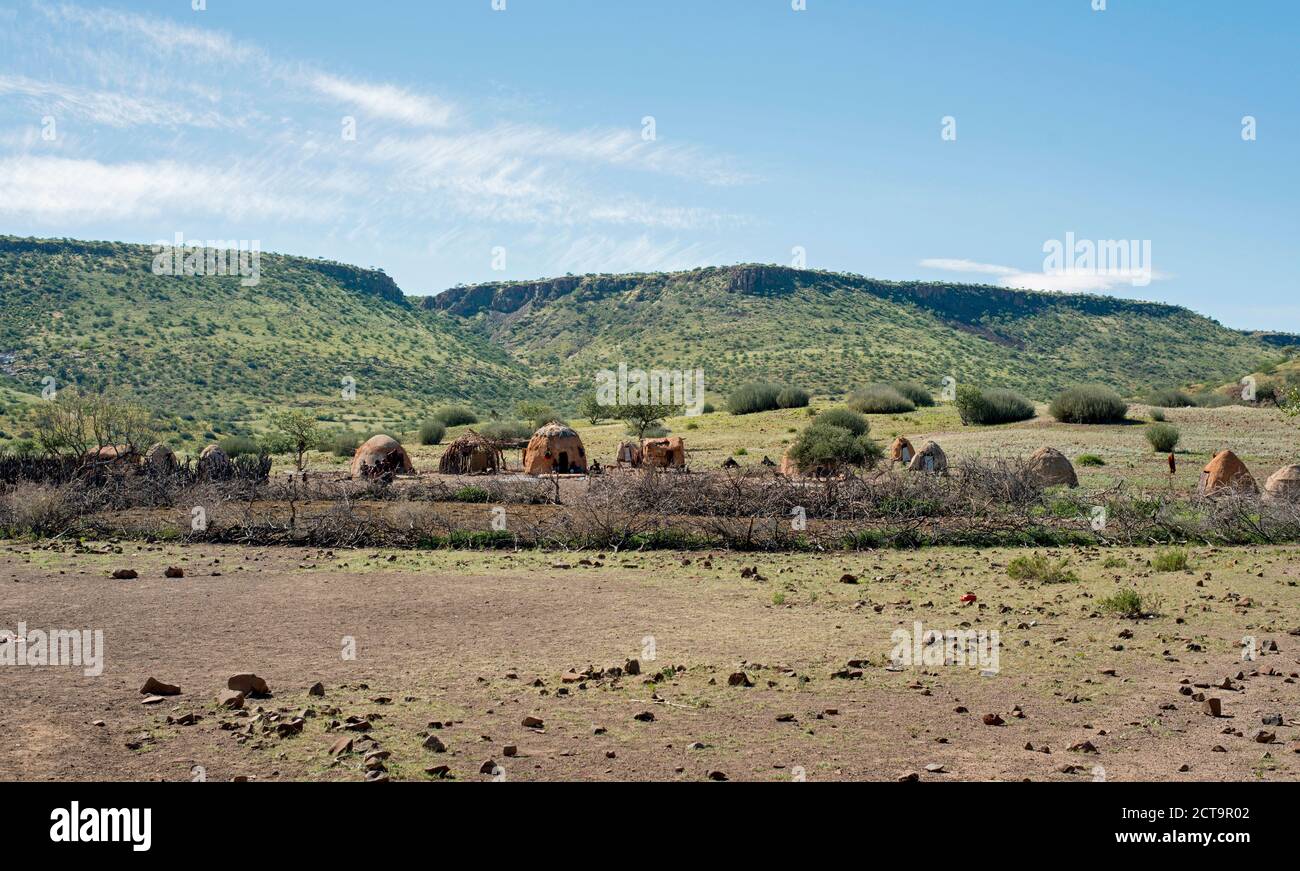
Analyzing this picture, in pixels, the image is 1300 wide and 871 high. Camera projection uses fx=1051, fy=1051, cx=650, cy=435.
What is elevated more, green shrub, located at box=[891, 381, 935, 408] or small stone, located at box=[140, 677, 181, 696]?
green shrub, located at box=[891, 381, 935, 408]

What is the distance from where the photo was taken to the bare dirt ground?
6582 mm

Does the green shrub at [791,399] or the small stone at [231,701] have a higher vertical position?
the green shrub at [791,399]

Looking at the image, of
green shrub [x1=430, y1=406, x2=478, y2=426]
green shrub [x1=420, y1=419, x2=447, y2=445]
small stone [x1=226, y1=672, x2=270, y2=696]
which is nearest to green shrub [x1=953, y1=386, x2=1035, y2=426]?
green shrub [x1=420, y1=419, x2=447, y2=445]

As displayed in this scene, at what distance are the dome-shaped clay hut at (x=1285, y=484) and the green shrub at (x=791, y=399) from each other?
31601 mm

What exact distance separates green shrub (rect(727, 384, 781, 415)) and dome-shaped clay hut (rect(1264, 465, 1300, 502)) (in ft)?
104

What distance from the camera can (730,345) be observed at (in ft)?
278

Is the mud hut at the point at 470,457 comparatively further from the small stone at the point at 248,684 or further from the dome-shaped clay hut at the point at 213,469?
the small stone at the point at 248,684

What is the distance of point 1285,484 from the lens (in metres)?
19.6

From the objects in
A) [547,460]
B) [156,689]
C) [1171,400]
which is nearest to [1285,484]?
[547,460]

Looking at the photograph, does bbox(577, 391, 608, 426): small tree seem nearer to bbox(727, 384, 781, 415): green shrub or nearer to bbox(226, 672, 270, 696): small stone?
bbox(727, 384, 781, 415): green shrub

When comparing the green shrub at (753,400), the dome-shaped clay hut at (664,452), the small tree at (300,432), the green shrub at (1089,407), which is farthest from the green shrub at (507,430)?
the green shrub at (1089,407)

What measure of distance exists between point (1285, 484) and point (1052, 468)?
5111 millimetres

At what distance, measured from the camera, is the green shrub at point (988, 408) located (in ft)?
137
